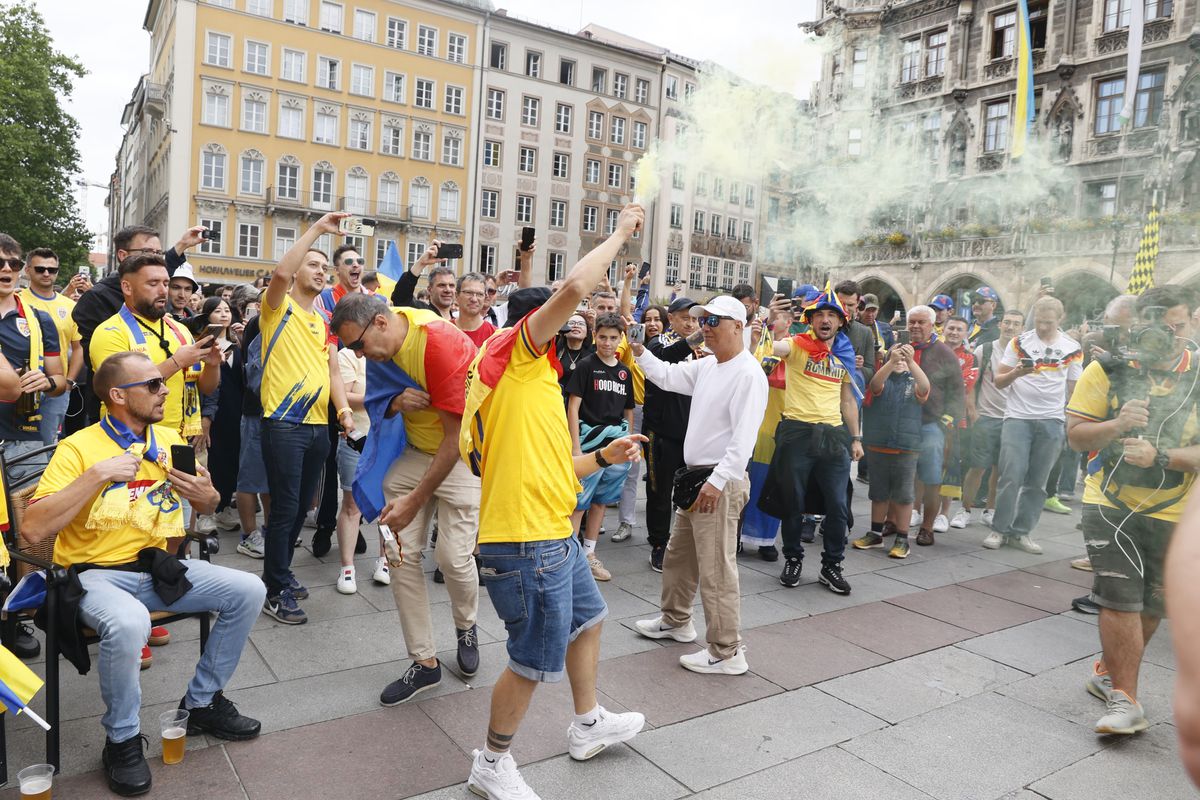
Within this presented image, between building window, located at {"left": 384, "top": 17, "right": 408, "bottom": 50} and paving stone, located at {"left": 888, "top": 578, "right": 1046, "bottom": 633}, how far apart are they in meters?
41.7

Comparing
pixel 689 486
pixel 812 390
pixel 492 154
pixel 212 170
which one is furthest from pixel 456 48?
pixel 689 486

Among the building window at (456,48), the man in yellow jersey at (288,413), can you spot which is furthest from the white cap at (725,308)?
the building window at (456,48)

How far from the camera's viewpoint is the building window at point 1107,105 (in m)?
10.3

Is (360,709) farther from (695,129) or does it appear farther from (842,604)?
(695,129)

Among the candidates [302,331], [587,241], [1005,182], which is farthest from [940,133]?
[587,241]

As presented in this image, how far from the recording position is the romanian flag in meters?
10.1

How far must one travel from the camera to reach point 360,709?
3635mm

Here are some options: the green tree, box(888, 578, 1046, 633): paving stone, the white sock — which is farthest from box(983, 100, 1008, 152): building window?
the green tree

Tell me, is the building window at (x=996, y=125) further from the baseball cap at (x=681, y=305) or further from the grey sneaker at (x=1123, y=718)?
the grey sneaker at (x=1123, y=718)

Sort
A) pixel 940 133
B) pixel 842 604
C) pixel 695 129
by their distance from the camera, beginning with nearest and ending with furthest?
1. pixel 842 604
2. pixel 940 133
3. pixel 695 129

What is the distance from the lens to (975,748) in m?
3.53

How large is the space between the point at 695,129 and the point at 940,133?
4827mm

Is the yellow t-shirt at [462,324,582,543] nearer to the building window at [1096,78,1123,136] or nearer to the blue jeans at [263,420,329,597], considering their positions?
the blue jeans at [263,420,329,597]

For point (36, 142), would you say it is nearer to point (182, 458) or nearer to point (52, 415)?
point (52, 415)
